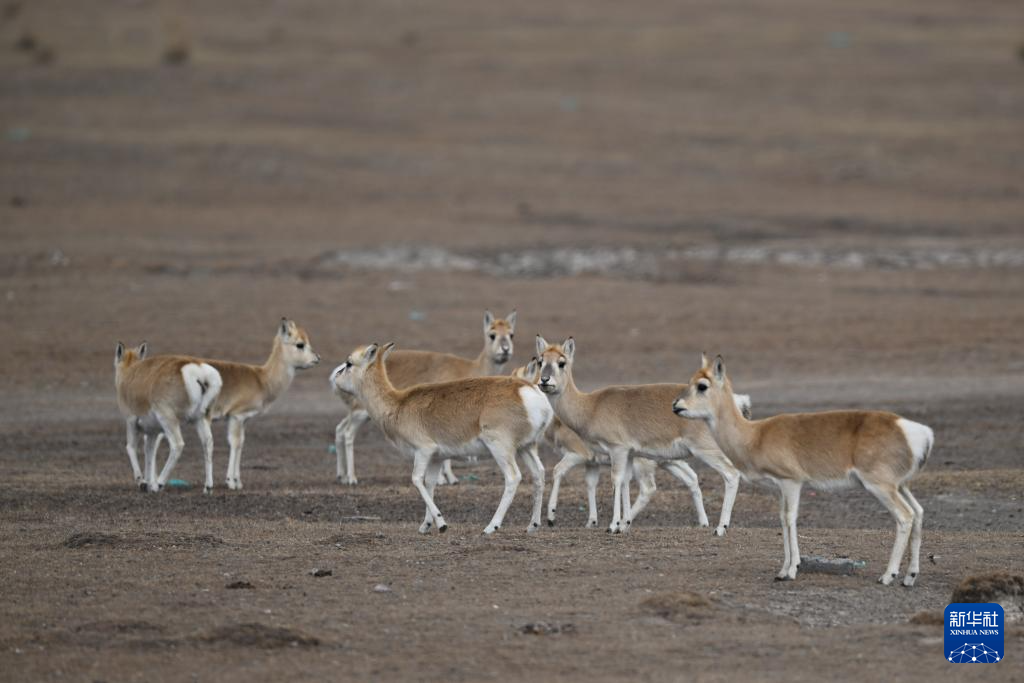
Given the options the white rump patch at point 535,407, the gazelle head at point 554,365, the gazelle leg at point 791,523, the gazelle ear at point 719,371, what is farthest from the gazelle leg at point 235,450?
the gazelle leg at point 791,523

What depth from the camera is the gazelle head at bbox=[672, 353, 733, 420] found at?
1387cm

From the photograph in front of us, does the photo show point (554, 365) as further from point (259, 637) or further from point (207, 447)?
point (259, 637)

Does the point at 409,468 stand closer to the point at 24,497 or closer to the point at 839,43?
the point at 24,497

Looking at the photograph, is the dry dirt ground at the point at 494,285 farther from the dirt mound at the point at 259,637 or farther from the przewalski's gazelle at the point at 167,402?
the przewalski's gazelle at the point at 167,402

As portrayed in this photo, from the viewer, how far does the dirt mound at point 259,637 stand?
36.0 feet

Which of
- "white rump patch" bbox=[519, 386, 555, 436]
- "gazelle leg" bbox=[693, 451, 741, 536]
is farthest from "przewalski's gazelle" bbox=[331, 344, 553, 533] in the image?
"gazelle leg" bbox=[693, 451, 741, 536]

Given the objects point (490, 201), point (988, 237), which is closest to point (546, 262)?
point (490, 201)

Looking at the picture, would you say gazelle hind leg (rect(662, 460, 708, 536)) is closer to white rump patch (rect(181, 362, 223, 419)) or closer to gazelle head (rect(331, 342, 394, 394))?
gazelle head (rect(331, 342, 394, 394))

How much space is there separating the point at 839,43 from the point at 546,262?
28019 mm

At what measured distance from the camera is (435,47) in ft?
181

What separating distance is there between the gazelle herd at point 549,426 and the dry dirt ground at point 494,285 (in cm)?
55

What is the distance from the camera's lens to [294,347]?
20.0m

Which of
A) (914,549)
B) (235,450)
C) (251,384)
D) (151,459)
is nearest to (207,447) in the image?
(235,450)

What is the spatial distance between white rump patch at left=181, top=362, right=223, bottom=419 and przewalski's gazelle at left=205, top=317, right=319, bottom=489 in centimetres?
63
